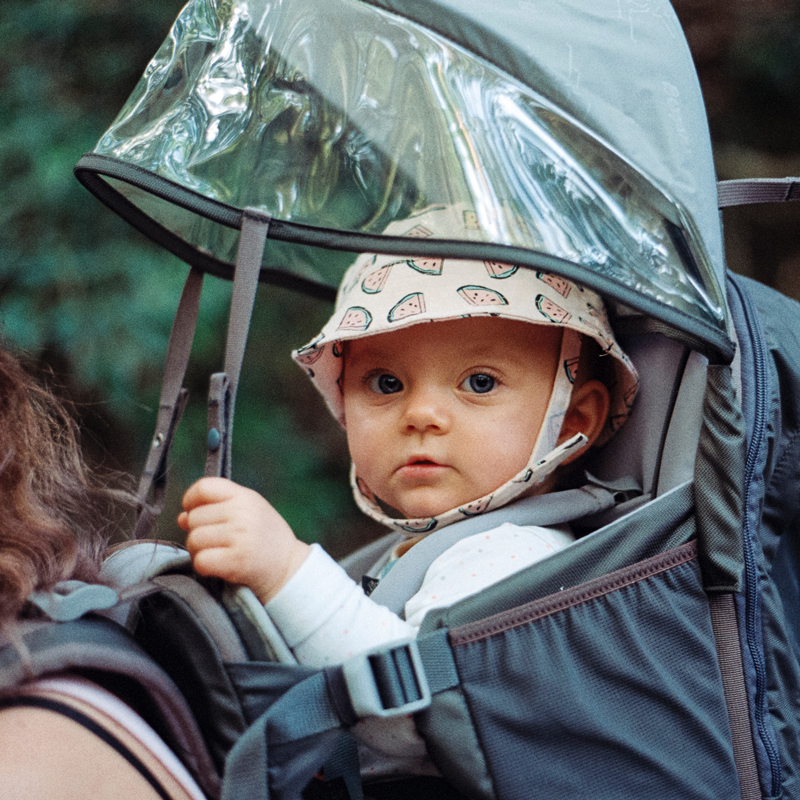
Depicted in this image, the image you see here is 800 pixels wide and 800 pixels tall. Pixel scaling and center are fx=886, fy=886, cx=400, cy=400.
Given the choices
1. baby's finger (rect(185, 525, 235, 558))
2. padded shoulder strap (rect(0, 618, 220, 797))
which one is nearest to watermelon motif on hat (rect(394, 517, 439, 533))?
baby's finger (rect(185, 525, 235, 558))

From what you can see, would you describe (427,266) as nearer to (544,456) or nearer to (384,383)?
(384,383)

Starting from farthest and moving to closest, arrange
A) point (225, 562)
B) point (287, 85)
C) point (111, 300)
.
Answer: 1. point (111, 300)
2. point (287, 85)
3. point (225, 562)

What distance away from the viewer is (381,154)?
3.84ft

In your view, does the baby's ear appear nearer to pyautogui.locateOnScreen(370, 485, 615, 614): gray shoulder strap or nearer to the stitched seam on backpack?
pyautogui.locateOnScreen(370, 485, 615, 614): gray shoulder strap

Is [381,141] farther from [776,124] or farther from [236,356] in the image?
[776,124]

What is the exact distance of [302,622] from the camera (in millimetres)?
1035

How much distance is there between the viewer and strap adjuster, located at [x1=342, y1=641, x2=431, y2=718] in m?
0.93

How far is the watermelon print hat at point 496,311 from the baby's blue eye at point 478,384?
0.11 metres

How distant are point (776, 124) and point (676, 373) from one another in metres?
1.73

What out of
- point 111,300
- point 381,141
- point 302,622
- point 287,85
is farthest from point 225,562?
point 111,300

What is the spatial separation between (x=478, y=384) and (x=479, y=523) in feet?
0.71

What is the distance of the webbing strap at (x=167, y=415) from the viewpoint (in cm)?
120

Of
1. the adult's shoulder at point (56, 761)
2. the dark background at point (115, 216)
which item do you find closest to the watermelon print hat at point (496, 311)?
the adult's shoulder at point (56, 761)

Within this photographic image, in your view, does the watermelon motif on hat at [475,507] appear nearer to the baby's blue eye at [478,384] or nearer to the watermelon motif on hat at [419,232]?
the baby's blue eye at [478,384]
